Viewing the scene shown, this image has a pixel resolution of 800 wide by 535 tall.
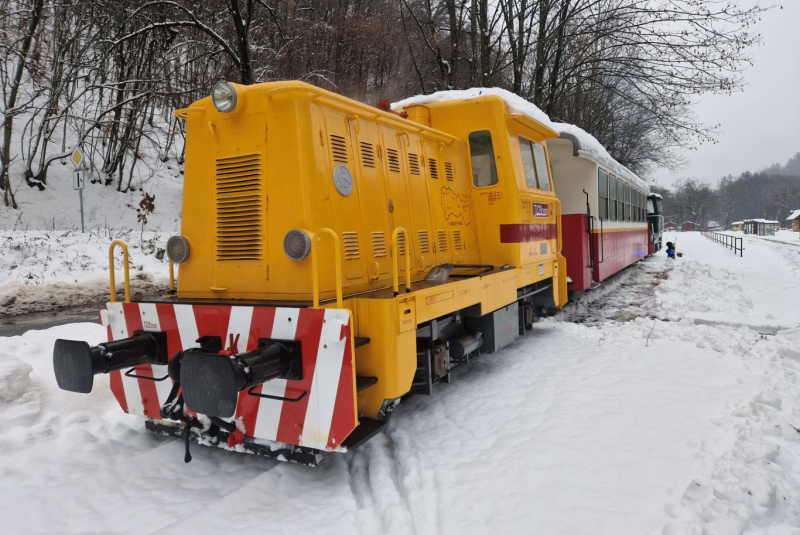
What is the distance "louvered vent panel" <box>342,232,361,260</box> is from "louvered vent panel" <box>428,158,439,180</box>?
1.59 meters

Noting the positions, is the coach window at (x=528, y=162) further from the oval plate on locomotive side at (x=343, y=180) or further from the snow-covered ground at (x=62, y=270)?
the snow-covered ground at (x=62, y=270)

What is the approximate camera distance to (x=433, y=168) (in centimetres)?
532

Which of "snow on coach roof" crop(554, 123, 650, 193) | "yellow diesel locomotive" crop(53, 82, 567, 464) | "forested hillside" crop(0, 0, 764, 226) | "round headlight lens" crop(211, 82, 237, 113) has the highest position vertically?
"forested hillside" crop(0, 0, 764, 226)

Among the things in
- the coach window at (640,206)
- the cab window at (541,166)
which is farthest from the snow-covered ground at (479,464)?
the coach window at (640,206)

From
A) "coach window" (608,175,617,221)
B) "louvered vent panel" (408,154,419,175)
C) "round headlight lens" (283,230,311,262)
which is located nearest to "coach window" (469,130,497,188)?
"louvered vent panel" (408,154,419,175)

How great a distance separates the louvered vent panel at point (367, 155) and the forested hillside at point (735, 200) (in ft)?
316

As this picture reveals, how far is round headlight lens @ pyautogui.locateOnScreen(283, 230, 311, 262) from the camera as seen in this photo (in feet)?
11.1

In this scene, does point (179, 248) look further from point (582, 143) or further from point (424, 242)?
point (582, 143)

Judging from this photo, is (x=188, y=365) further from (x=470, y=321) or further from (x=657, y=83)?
(x=657, y=83)

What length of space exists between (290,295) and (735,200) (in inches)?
5065

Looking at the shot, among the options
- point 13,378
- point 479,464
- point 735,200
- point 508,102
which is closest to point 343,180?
point 479,464

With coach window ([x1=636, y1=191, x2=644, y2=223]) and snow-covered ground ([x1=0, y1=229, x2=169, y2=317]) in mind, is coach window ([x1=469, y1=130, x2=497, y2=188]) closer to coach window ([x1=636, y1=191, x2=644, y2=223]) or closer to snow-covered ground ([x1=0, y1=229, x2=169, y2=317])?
snow-covered ground ([x1=0, y1=229, x2=169, y2=317])

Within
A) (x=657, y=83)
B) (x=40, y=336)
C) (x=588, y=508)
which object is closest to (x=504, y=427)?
(x=588, y=508)

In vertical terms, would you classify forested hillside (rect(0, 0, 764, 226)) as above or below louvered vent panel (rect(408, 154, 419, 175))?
above
